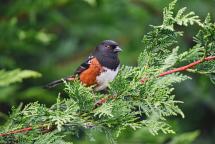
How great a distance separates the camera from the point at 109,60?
445 cm

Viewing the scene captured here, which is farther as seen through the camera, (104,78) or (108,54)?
(108,54)

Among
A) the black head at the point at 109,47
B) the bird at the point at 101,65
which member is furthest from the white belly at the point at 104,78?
the black head at the point at 109,47

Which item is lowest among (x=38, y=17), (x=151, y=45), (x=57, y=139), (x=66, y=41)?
(x=57, y=139)

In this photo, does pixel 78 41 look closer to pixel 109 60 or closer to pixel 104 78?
pixel 109 60

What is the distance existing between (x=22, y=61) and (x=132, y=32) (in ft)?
4.86

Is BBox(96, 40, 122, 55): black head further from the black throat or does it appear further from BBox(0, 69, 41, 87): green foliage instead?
BBox(0, 69, 41, 87): green foliage

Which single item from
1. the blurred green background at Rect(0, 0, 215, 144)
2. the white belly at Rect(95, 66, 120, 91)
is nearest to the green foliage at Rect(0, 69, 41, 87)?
the white belly at Rect(95, 66, 120, 91)

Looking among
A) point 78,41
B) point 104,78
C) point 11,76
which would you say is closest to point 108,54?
point 104,78

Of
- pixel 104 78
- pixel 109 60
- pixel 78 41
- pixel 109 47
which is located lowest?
pixel 104 78

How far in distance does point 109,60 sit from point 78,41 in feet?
12.0

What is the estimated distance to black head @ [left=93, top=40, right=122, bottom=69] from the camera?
4418 millimetres

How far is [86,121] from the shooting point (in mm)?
2703

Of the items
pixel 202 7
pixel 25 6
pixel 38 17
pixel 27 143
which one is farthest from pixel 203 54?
pixel 202 7

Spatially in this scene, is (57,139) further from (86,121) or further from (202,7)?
(202,7)
